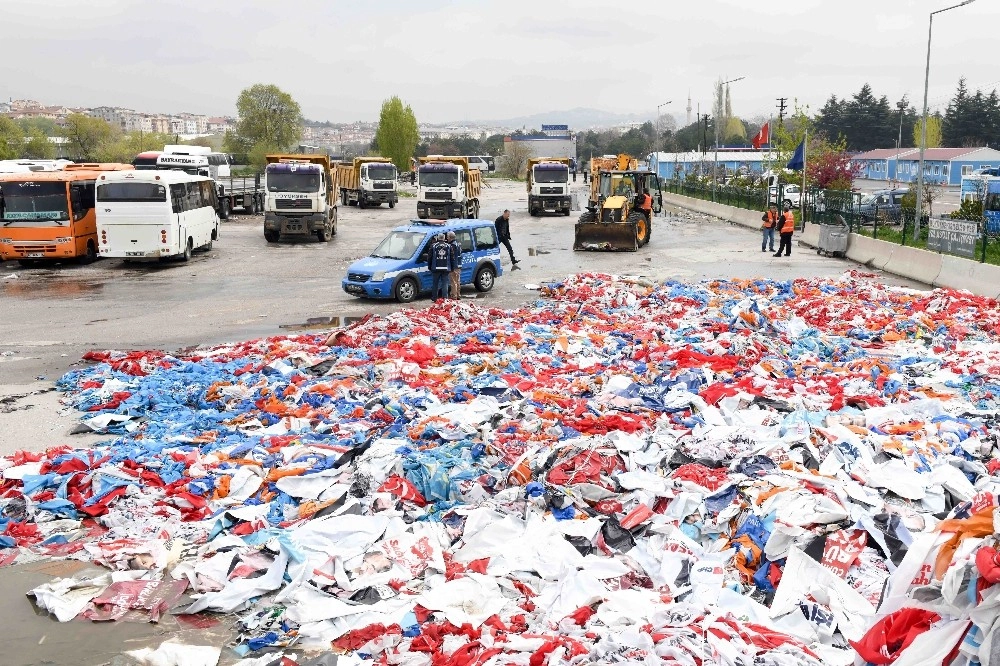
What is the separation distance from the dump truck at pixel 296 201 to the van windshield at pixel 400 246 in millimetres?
13290

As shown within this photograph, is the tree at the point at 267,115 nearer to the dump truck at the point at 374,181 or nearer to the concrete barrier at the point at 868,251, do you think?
the dump truck at the point at 374,181

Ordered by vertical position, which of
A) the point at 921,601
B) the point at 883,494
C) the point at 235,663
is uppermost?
the point at 921,601

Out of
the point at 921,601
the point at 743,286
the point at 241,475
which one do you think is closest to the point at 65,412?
the point at 241,475

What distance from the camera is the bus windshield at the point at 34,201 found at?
86.1 feet

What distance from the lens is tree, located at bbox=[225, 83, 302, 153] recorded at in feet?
350

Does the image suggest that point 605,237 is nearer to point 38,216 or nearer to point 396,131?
point 38,216

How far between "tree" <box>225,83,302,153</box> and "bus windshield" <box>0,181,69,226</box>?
270ft

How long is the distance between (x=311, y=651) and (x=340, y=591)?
2.52 ft

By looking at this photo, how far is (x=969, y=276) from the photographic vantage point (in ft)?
71.5

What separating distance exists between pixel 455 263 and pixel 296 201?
15.4 meters

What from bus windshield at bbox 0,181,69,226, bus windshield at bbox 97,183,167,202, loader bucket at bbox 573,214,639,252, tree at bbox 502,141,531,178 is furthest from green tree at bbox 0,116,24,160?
loader bucket at bbox 573,214,639,252

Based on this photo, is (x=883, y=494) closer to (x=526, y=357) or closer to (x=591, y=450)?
(x=591, y=450)

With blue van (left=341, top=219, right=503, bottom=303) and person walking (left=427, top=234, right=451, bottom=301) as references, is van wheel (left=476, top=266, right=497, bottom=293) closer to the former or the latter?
blue van (left=341, top=219, right=503, bottom=303)

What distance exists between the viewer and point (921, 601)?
453 cm
